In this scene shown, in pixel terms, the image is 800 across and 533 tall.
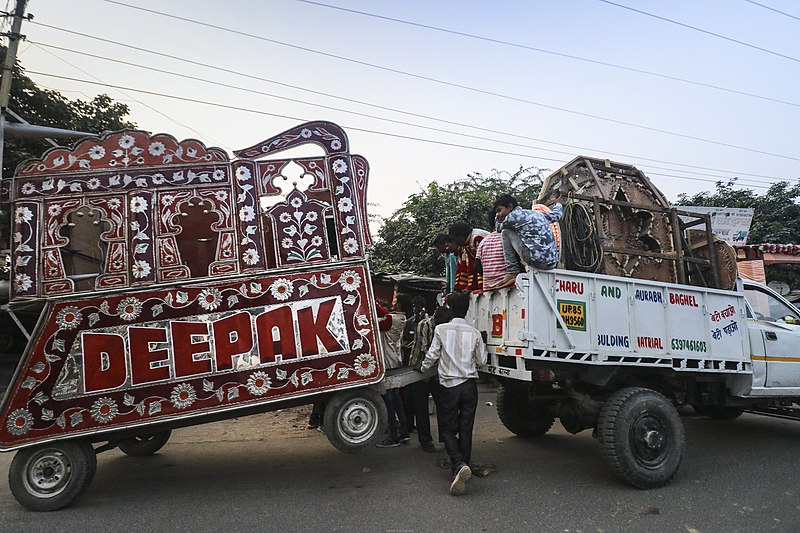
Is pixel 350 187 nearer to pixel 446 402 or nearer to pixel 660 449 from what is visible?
pixel 446 402

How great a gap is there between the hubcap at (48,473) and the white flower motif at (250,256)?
6.79 feet

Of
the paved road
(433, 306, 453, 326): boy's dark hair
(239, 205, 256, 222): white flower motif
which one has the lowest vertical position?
the paved road

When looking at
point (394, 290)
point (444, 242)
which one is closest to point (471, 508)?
point (444, 242)

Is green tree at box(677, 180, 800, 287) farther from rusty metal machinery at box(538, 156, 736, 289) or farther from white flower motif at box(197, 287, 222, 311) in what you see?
white flower motif at box(197, 287, 222, 311)

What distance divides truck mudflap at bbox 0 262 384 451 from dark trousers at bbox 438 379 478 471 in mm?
707

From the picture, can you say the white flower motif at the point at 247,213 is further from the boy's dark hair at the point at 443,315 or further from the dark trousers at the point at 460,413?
the dark trousers at the point at 460,413

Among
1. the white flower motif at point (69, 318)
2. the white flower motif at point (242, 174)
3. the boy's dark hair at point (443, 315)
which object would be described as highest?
the white flower motif at point (242, 174)

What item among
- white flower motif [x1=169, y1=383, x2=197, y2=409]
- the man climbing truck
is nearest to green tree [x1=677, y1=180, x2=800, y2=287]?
the man climbing truck

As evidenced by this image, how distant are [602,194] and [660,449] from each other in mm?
2724

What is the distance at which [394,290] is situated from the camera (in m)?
10.8

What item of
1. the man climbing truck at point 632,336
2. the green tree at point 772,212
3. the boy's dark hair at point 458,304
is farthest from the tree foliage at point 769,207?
the boy's dark hair at point 458,304

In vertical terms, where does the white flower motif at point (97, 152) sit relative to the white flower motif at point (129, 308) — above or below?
above

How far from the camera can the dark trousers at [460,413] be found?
14.4 feet

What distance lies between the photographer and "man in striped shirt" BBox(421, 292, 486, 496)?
4.38 meters
